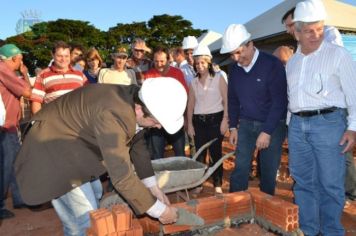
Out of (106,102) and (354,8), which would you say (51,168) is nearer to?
(106,102)

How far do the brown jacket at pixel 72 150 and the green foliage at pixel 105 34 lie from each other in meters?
31.5

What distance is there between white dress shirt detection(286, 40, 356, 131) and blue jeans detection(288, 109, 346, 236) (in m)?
0.10

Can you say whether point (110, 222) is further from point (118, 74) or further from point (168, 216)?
point (118, 74)

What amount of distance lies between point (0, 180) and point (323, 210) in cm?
344

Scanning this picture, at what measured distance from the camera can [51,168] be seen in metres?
2.27

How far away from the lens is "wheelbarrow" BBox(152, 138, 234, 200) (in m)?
3.42

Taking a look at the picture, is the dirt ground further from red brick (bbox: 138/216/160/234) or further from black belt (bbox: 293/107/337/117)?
black belt (bbox: 293/107/337/117)

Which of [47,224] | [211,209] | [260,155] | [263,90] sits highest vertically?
[263,90]

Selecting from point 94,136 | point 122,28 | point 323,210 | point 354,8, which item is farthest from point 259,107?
point 122,28

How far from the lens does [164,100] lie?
2.04 m

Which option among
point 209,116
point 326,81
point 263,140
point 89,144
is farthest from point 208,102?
point 89,144

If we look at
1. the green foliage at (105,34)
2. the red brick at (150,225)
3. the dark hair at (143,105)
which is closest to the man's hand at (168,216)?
the red brick at (150,225)

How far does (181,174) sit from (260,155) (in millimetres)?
812

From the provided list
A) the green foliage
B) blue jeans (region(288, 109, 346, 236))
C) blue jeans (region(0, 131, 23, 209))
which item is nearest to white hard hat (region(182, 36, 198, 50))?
blue jeans (region(0, 131, 23, 209))
